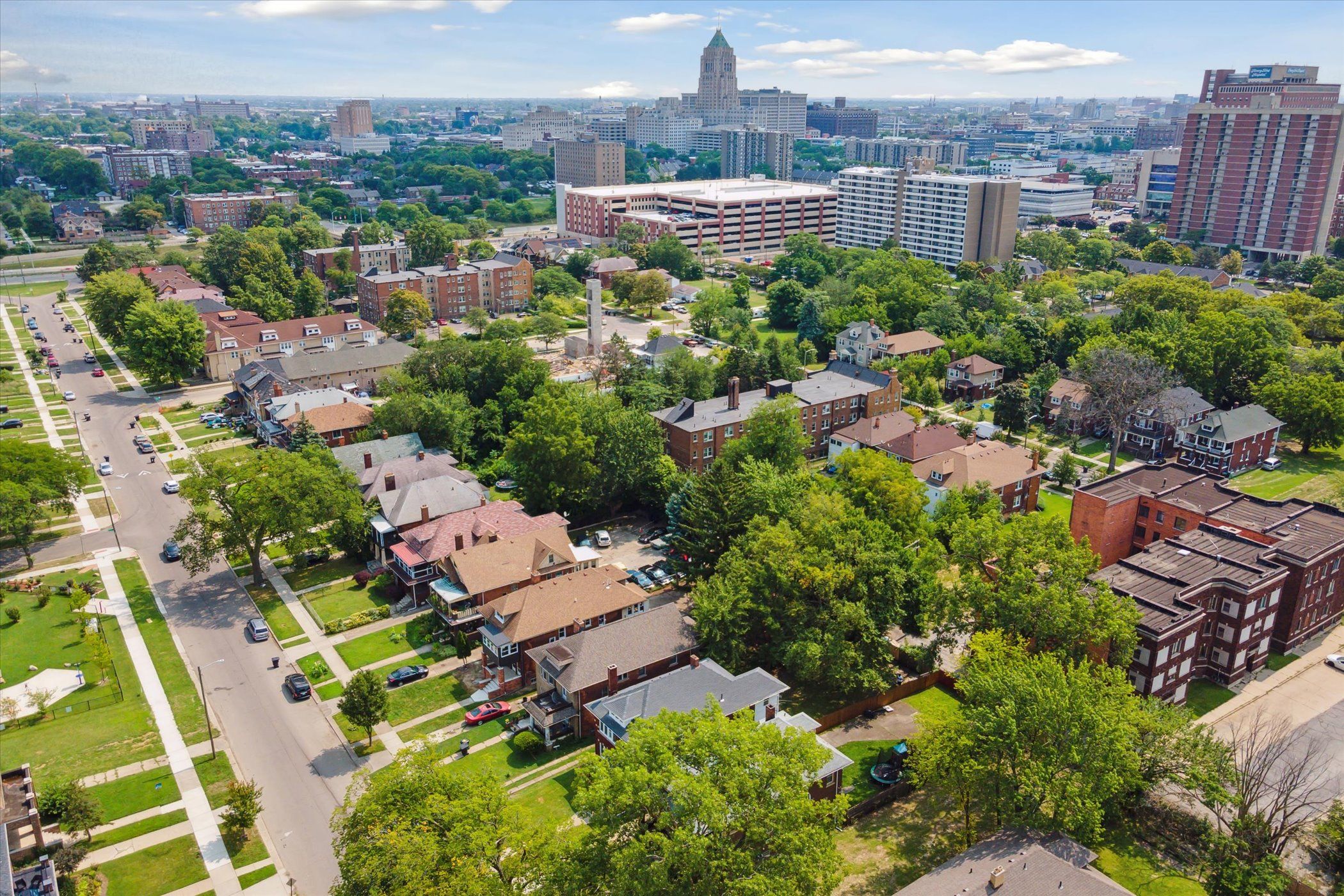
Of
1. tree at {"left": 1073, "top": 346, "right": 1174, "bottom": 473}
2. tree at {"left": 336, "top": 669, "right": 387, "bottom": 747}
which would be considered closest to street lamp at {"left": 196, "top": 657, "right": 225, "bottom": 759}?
tree at {"left": 336, "top": 669, "right": 387, "bottom": 747}

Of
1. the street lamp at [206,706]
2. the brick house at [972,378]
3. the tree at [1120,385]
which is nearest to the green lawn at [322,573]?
the street lamp at [206,706]

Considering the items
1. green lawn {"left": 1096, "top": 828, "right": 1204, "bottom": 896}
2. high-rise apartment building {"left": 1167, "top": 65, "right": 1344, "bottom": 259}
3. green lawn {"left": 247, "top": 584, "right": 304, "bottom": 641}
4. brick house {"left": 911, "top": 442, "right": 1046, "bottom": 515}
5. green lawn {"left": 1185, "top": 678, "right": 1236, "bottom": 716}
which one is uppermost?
high-rise apartment building {"left": 1167, "top": 65, "right": 1344, "bottom": 259}

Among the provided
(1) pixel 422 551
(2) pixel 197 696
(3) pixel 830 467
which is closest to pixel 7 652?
(2) pixel 197 696

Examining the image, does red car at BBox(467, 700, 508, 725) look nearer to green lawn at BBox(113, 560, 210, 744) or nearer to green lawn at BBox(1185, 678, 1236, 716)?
green lawn at BBox(113, 560, 210, 744)

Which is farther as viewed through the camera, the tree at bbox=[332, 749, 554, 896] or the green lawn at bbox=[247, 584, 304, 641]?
the green lawn at bbox=[247, 584, 304, 641]

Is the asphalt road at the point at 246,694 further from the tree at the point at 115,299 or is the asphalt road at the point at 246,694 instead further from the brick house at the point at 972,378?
the brick house at the point at 972,378

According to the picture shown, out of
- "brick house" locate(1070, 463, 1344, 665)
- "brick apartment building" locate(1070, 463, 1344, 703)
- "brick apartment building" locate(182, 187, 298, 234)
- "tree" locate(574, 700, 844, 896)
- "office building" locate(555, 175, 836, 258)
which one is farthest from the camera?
"brick apartment building" locate(182, 187, 298, 234)
